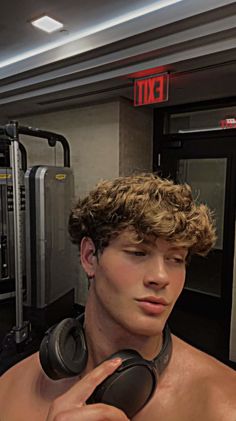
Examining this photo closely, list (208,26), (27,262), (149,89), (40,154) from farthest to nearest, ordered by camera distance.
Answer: (40,154) < (27,262) < (149,89) < (208,26)

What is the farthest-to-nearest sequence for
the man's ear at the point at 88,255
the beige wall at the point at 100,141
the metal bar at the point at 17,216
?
the beige wall at the point at 100,141
the metal bar at the point at 17,216
the man's ear at the point at 88,255

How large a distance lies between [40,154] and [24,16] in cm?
196

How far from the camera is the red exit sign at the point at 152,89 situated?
240 centimetres

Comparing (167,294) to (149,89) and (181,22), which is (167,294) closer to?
(181,22)

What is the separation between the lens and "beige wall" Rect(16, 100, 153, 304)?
10.6 feet

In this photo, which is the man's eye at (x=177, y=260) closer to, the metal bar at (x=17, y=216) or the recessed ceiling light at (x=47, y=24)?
the metal bar at (x=17, y=216)

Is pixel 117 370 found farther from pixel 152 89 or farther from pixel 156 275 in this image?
pixel 152 89

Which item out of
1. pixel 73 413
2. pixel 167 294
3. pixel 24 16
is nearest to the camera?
pixel 73 413

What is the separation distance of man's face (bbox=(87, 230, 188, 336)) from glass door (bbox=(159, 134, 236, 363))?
2.44 metres

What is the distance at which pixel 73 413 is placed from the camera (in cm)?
61

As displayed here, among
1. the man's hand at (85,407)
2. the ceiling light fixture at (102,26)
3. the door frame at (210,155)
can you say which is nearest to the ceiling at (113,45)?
the ceiling light fixture at (102,26)

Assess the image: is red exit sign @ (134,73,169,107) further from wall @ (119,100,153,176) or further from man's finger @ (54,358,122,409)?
man's finger @ (54,358,122,409)

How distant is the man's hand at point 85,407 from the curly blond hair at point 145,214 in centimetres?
31

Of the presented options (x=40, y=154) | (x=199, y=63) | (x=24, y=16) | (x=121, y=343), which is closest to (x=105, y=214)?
(x=121, y=343)
